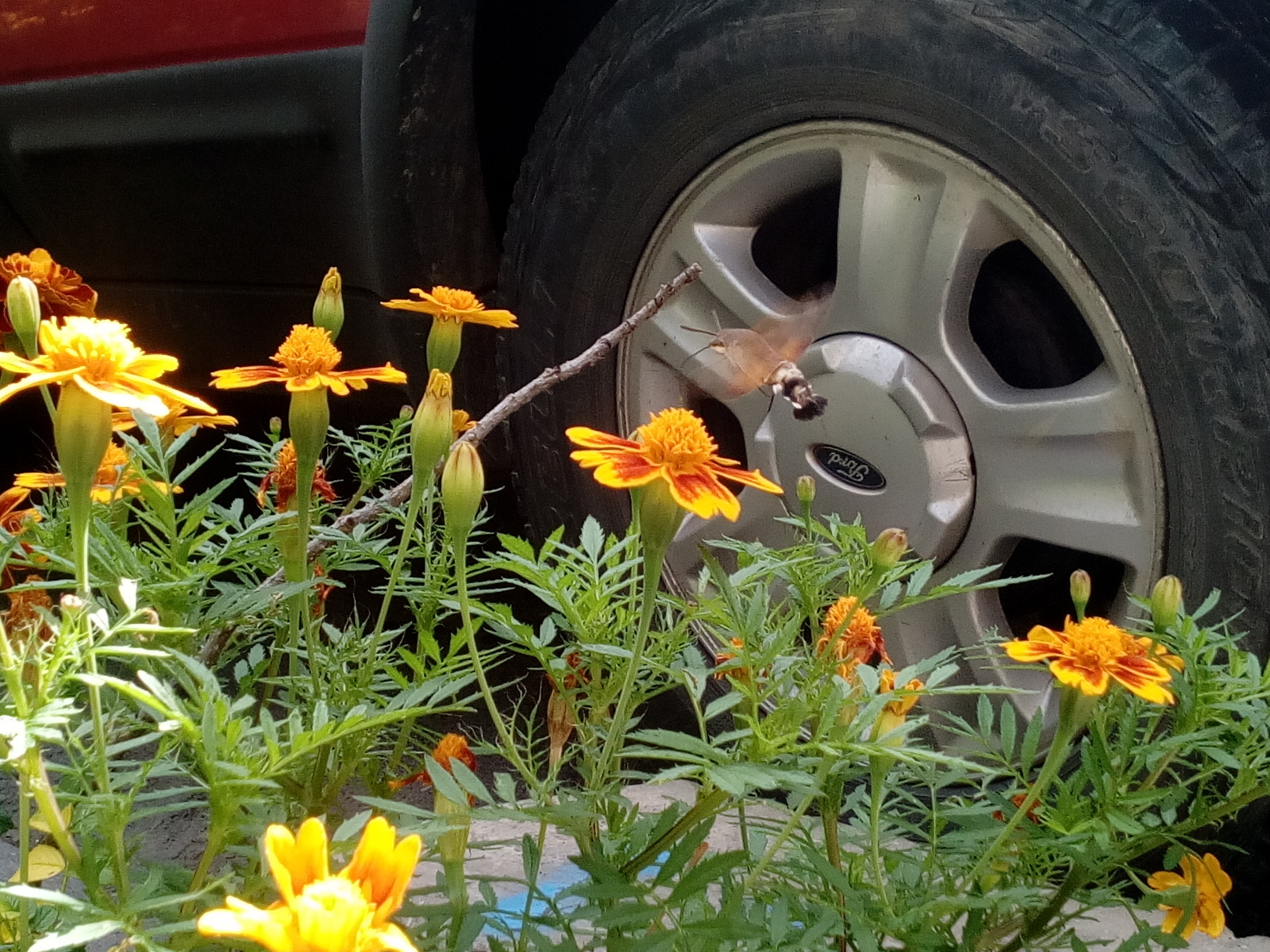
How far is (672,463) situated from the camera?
0.49m

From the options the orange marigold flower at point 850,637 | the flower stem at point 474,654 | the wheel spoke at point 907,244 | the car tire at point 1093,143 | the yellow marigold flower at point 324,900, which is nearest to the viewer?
the yellow marigold flower at point 324,900

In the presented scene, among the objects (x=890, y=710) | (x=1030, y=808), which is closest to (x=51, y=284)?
(x=890, y=710)

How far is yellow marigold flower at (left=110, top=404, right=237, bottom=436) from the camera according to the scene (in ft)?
1.98

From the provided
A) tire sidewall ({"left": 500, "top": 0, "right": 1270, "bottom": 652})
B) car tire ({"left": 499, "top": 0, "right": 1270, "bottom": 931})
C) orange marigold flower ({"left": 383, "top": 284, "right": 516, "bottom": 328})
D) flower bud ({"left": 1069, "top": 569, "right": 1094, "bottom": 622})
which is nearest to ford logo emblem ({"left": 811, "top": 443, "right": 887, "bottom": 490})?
car tire ({"left": 499, "top": 0, "right": 1270, "bottom": 931})

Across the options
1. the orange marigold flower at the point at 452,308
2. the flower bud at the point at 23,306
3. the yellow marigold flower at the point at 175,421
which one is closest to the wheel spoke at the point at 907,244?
the orange marigold flower at the point at 452,308

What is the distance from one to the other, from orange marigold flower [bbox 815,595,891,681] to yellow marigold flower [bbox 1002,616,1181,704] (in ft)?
0.29

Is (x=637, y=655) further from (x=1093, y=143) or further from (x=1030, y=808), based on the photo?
(x=1093, y=143)

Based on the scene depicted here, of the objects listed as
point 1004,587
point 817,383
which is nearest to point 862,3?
point 817,383

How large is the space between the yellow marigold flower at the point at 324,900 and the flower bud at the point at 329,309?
1.41 ft

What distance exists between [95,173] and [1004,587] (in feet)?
5.03

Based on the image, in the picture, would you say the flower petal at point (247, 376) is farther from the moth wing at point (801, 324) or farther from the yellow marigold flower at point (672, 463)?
the moth wing at point (801, 324)

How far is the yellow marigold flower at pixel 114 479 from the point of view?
0.67 meters

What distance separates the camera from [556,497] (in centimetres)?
158

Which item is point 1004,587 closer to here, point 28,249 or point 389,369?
point 389,369
